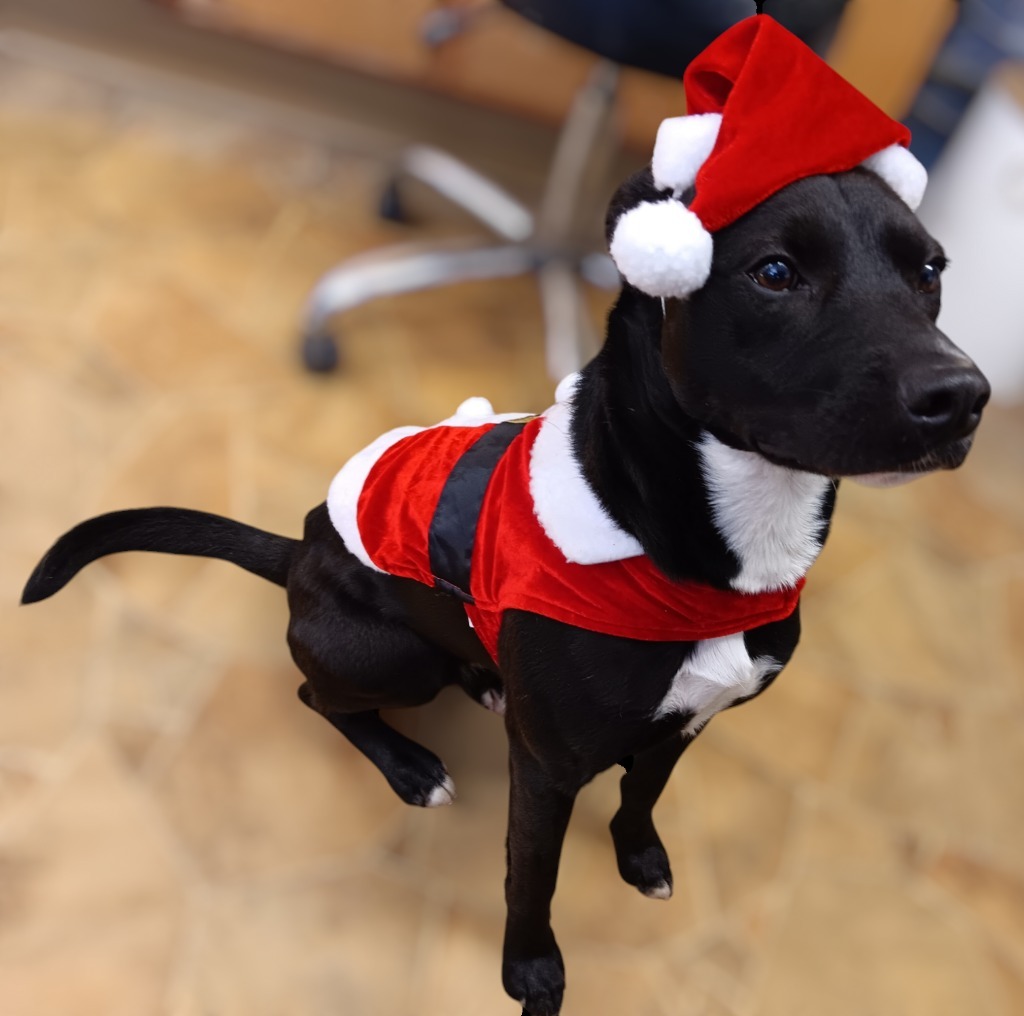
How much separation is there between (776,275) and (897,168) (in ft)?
0.48

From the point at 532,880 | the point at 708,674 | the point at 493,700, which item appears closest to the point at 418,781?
Result: the point at 493,700

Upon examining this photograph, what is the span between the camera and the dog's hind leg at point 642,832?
1.10 meters

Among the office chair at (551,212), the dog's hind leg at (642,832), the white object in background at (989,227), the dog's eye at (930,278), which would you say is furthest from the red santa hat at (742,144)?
the white object in background at (989,227)

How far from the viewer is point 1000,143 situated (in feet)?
6.12

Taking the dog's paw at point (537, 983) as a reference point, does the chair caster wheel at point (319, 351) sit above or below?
above

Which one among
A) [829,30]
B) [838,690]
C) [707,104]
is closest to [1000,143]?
[829,30]

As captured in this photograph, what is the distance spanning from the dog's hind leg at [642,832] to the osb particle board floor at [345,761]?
38 mm

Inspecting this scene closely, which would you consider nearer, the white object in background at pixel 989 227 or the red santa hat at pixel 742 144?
the red santa hat at pixel 742 144

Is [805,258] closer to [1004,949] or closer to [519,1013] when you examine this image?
[519,1013]

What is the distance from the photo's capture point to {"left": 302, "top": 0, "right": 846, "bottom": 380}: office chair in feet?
4.54

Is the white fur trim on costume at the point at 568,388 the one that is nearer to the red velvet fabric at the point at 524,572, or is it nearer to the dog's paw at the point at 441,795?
the red velvet fabric at the point at 524,572

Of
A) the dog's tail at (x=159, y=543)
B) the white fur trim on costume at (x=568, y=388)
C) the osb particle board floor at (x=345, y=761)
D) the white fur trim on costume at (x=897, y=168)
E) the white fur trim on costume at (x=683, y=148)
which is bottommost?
the osb particle board floor at (x=345, y=761)

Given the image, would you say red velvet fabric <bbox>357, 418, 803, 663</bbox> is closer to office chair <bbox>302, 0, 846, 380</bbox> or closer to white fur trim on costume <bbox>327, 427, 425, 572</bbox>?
white fur trim on costume <bbox>327, 427, 425, 572</bbox>

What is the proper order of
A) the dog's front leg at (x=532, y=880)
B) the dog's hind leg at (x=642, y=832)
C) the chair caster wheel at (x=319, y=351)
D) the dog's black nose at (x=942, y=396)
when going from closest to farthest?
the dog's black nose at (x=942, y=396), the dog's front leg at (x=532, y=880), the dog's hind leg at (x=642, y=832), the chair caster wheel at (x=319, y=351)
